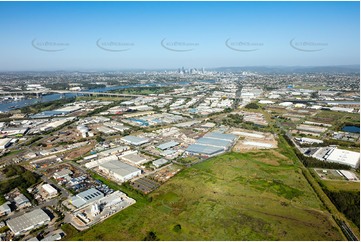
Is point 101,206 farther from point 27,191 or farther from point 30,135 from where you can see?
point 30,135

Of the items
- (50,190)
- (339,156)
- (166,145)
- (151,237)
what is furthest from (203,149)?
(50,190)

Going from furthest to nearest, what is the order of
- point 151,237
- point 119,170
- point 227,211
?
point 119,170, point 227,211, point 151,237

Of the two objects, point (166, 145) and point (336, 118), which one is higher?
point (166, 145)

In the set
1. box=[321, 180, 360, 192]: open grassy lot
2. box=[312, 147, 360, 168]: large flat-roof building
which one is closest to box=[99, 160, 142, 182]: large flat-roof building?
box=[321, 180, 360, 192]: open grassy lot

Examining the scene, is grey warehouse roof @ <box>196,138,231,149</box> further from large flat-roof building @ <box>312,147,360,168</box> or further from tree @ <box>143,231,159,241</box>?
tree @ <box>143,231,159,241</box>

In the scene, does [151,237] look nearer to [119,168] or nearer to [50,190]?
[119,168]

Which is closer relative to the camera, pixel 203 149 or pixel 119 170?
pixel 119 170

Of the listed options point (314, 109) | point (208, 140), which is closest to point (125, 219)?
point (208, 140)
